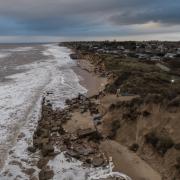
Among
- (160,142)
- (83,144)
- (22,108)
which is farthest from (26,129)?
(160,142)

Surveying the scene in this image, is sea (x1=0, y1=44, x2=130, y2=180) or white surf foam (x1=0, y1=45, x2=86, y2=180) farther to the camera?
white surf foam (x1=0, y1=45, x2=86, y2=180)

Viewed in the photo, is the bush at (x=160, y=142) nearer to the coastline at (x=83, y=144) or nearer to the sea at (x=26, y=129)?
the coastline at (x=83, y=144)

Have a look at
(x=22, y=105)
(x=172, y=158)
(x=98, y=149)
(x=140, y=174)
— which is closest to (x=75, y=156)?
(x=98, y=149)

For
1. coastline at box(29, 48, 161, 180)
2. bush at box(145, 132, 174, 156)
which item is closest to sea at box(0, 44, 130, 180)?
coastline at box(29, 48, 161, 180)

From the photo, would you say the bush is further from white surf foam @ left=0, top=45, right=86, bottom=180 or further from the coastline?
white surf foam @ left=0, top=45, right=86, bottom=180

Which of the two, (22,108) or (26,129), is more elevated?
(26,129)

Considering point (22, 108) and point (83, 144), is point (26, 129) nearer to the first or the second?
point (83, 144)

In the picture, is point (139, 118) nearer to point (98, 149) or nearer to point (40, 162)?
point (98, 149)

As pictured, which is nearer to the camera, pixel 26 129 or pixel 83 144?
pixel 83 144

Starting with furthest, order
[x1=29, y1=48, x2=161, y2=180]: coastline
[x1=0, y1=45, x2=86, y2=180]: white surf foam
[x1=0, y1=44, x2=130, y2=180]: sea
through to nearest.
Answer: [x1=0, y1=45, x2=86, y2=180]: white surf foam, [x1=0, y1=44, x2=130, y2=180]: sea, [x1=29, y1=48, x2=161, y2=180]: coastline

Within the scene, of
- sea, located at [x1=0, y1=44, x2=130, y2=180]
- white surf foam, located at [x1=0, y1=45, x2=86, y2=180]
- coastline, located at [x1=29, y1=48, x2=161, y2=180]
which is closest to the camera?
coastline, located at [x1=29, y1=48, x2=161, y2=180]

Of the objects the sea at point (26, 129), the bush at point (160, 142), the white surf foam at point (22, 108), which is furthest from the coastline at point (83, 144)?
the bush at point (160, 142)
